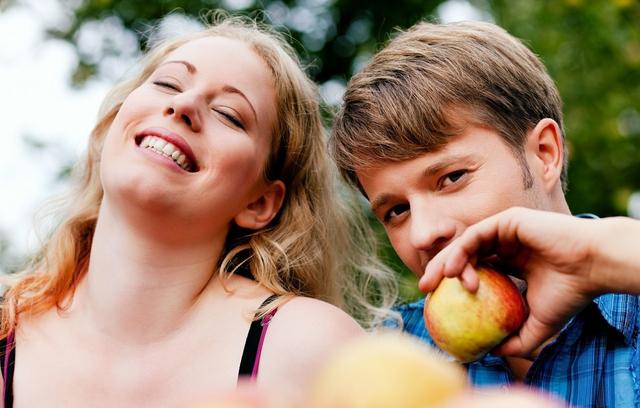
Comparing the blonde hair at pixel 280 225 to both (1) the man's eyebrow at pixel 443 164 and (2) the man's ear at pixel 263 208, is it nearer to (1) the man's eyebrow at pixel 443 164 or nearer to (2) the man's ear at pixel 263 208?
(2) the man's ear at pixel 263 208

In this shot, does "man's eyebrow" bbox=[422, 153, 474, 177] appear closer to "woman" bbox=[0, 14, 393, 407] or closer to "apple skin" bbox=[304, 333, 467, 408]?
"woman" bbox=[0, 14, 393, 407]

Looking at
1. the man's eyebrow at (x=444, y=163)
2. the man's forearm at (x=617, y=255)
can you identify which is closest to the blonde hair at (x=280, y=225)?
the man's eyebrow at (x=444, y=163)

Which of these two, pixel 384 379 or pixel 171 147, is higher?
pixel 384 379

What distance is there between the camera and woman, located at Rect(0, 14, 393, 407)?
214 centimetres

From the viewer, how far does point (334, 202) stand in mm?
2955

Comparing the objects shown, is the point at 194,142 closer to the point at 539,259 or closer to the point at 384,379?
the point at 539,259

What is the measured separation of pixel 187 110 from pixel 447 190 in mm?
846

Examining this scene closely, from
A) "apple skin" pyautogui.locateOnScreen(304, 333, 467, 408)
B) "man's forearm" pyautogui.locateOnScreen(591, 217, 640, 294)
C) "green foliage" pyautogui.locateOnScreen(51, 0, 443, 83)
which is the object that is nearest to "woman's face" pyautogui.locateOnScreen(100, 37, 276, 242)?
"man's forearm" pyautogui.locateOnScreen(591, 217, 640, 294)

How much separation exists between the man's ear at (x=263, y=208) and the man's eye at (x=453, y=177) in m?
0.80

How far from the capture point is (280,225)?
267 centimetres

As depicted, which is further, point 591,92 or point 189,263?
point 591,92

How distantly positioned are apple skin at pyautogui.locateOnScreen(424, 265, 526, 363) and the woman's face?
87 centimetres

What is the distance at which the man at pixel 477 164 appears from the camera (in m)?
1.92

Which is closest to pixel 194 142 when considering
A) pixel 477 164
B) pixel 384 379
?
pixel 477 164
